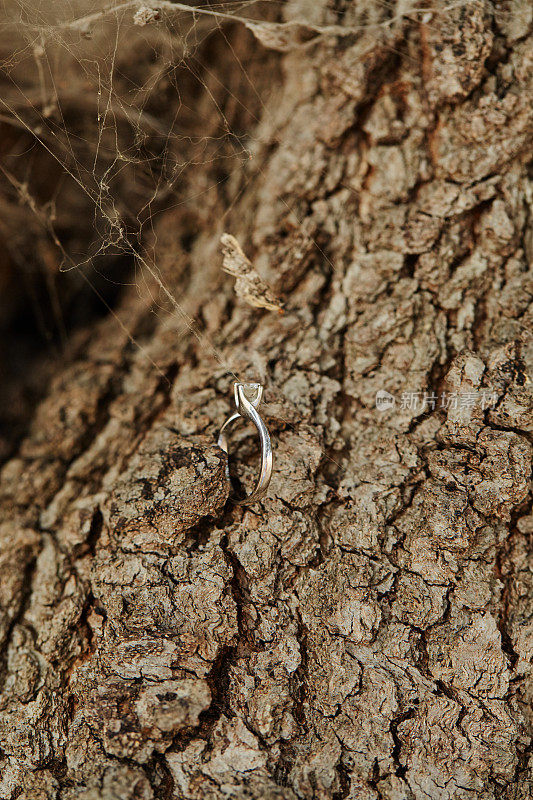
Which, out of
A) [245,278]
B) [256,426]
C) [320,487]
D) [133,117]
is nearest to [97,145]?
[133,117]

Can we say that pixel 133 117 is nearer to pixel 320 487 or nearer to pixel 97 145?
pixel 97 145

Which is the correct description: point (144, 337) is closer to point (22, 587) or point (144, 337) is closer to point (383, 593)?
point (22, 587)

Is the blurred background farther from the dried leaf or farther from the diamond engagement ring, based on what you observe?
the diamond engagement ring

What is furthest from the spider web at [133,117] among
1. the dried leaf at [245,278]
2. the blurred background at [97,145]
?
the dried leaf at [245,278]

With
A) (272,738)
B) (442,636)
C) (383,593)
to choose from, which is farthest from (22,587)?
(442,636)

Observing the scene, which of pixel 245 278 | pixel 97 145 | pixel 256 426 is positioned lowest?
pixel 256 426

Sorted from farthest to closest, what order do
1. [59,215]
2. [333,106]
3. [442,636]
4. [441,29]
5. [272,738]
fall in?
1. [59,215]
2. [333,106]
3. [441,29]
4. [442,636]
5. [272,738]

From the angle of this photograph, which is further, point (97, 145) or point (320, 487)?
point (97, 145)

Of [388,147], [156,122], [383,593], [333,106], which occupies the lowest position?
[383,593]
